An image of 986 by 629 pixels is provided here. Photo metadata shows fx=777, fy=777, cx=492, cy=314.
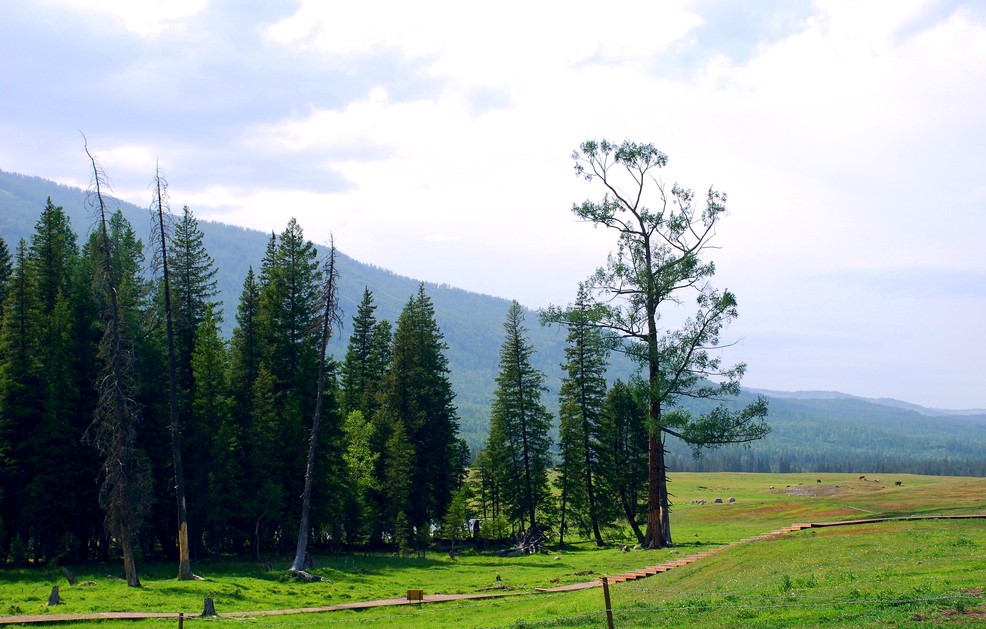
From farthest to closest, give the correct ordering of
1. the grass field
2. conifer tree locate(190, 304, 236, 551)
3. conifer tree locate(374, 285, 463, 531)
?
conifer tree locate(374, 285, 463, 531) < conifer tree locate(190, 304, 236, 551) < the grass field

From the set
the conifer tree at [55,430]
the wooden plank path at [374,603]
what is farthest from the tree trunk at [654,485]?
the conifer tree at [55,430]

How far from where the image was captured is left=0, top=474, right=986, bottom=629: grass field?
1656cm

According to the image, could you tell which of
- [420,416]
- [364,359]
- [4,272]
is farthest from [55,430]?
[364,359]

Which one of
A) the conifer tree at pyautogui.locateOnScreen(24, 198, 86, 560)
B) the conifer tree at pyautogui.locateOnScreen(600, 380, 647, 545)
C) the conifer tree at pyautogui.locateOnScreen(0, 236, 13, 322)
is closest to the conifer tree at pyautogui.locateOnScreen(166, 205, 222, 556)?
the conifer tree at pyautogui.locateOnScreen(24, 198, 86, 560)

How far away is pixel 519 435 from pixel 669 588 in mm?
39721

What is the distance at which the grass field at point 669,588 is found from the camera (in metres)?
16.6

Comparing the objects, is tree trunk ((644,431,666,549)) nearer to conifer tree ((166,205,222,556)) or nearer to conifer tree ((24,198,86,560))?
conifer tree ((166,205,222,556))

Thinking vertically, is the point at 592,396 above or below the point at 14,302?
below

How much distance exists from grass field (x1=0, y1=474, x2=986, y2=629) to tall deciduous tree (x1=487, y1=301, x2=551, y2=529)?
1460cm

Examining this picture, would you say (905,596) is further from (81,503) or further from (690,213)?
(81,503)

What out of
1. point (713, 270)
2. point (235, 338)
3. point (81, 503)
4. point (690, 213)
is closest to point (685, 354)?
point (713, 270)

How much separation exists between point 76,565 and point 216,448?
30.3 feet

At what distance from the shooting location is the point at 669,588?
77.5 ft

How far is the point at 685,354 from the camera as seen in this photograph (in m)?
38.6
